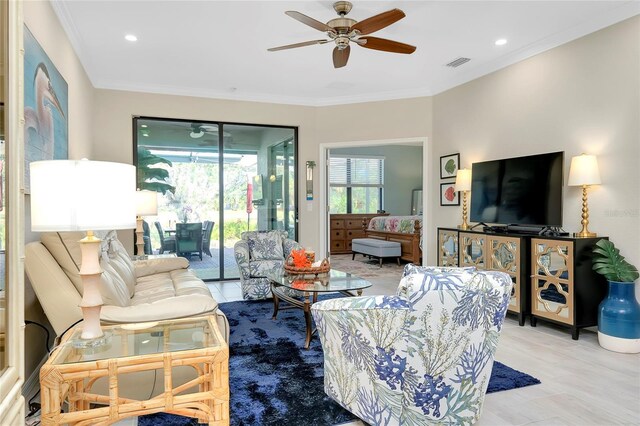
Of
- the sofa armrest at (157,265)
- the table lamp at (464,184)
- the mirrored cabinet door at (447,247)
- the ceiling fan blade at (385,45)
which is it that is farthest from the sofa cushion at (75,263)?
the table lamp at (464,184)

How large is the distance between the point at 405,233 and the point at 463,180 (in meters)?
2.83

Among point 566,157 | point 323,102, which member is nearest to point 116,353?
point 566,157

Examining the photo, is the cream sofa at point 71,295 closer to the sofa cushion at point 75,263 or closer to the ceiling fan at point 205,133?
the sofa cushion at point 75,263

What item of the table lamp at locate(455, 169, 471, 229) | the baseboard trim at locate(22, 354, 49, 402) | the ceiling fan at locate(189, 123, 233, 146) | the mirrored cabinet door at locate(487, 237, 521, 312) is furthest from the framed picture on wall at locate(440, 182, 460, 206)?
the baseboard trim at locate(22, 354, 49, 402)

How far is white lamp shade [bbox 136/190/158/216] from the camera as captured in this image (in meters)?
4.41

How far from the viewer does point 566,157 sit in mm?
3896

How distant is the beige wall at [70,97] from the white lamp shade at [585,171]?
13.8ft

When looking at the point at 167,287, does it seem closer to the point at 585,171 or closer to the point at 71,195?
the point at 71,195

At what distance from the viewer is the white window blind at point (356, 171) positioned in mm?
10102

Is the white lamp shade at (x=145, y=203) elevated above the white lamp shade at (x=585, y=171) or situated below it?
below

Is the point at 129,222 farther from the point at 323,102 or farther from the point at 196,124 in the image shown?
the point at 323,102

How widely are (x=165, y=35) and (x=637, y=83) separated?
4.19m

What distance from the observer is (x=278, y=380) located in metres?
2.58

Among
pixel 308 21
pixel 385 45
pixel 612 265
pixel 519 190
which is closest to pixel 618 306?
pixel 612 265
